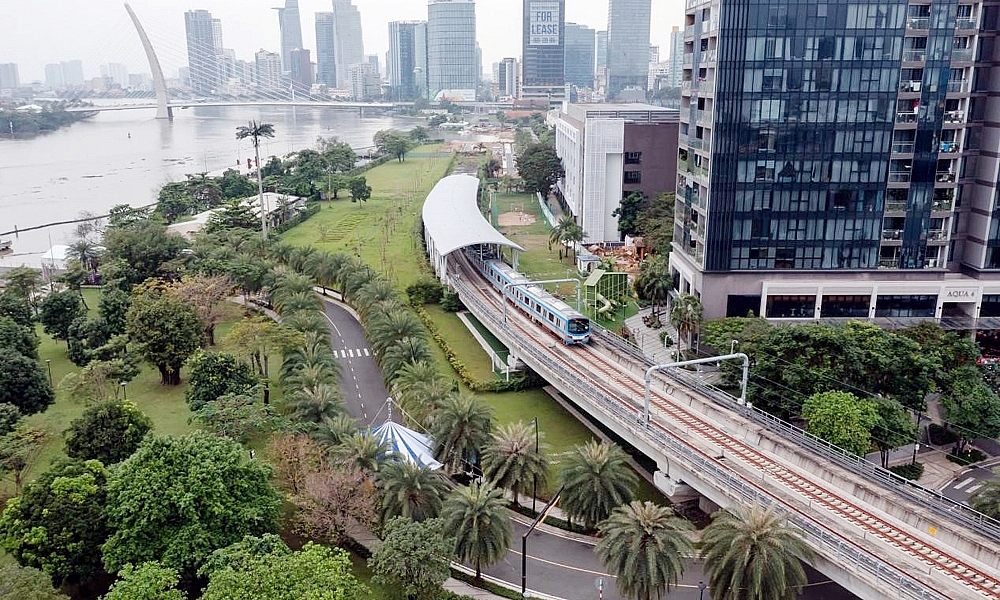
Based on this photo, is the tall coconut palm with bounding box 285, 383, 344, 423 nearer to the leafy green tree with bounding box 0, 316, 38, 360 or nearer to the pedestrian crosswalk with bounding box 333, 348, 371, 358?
the pedestrian crosswalk with bounding box 333, 348, 371, 358

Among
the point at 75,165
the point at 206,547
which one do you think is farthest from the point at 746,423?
the point at 75,165

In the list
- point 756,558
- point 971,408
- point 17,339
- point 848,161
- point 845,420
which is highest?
point 848,161

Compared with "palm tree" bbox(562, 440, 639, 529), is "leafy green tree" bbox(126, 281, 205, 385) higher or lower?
higher

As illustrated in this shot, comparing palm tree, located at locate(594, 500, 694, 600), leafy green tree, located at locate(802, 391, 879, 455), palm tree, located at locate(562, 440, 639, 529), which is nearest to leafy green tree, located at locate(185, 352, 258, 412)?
palm tree, located at locate(562, 440, 639, 529)

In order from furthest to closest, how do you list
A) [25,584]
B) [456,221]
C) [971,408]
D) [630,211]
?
[630,211]
[456,221]
[971,408]
[25,584]

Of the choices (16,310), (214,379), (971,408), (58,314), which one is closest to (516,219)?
(58,314)

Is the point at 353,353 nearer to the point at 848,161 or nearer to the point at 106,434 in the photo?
the point at 106,434

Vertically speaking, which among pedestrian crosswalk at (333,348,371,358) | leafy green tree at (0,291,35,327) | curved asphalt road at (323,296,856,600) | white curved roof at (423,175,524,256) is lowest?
curved asphalt road at (323,296,856,600)

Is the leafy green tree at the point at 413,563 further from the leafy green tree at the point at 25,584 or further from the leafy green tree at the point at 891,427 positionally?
the leafy green tree at the point at 891,427
